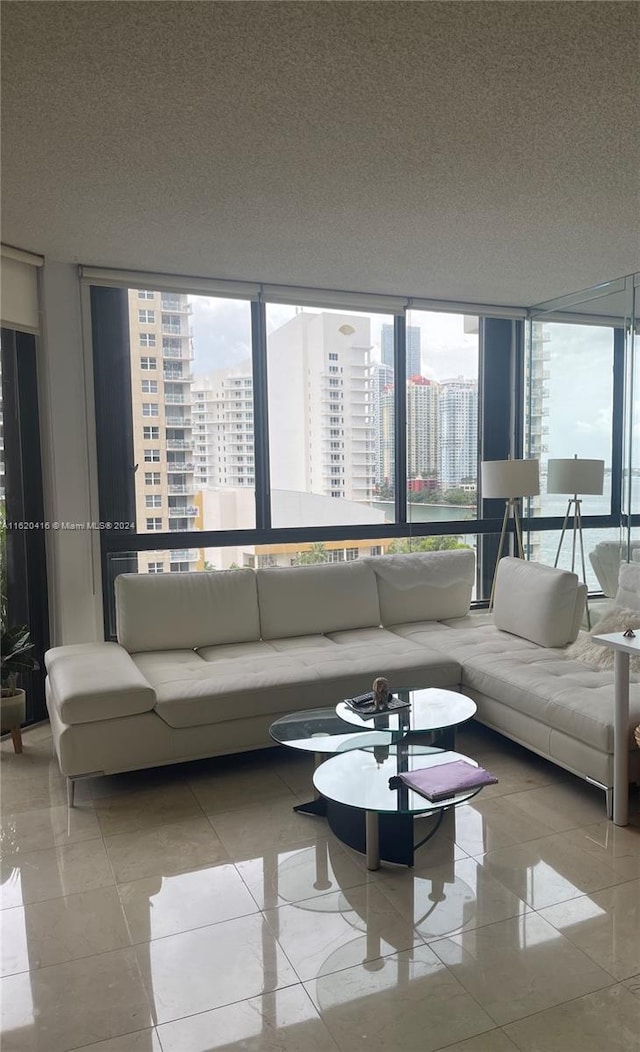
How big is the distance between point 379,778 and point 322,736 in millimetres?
308

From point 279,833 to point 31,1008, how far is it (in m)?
1.08

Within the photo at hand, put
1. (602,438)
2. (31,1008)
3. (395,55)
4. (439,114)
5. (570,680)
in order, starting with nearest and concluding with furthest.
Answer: (31,1008)
(395,55)
(439,114)
(570,680)
(602,438)

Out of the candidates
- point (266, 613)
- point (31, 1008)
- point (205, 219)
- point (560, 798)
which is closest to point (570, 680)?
point (560, 798)

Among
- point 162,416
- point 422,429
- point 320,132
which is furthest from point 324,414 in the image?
point 320,132

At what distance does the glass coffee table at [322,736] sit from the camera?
8.96 ft

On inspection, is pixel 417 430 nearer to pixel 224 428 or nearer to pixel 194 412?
pixel 224 428

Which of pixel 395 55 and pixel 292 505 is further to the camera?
pixel 292 505

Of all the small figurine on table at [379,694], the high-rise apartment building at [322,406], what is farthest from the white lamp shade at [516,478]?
the small figurine on table at [379,694]

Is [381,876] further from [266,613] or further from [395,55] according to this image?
[395,55]

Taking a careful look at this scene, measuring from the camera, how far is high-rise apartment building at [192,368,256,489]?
4.66 meters

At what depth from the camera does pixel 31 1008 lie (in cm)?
188

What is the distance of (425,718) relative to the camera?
9.42 feet

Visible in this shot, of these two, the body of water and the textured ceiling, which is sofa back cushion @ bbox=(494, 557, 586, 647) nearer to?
the body of water

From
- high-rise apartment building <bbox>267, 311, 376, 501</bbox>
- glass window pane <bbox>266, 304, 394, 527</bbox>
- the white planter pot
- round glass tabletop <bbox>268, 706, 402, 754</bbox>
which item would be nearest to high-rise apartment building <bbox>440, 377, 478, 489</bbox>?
glass window pane <bbox>266, 304, 394, 527</bbox>
